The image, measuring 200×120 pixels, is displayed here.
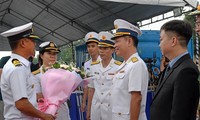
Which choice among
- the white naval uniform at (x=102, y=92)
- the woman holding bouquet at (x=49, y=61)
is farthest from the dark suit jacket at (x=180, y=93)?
the white naval uniform at (x=102, y=92)

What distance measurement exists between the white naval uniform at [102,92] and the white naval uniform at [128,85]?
917 mm

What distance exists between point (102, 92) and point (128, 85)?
1188 mm

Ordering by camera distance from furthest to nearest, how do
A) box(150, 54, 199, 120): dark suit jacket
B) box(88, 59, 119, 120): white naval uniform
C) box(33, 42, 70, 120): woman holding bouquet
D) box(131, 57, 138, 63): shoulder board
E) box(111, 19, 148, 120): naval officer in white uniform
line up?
box(88, 59, 119, 120): white naval uniform
box(33, 42, 70, 120): woman holding bouquet
box(131, 57, 138, 63): shoulder board
box(111, 19, 148, 120): naval officer in white uniform
box(150, 54, 199, 120): dark suit jacket

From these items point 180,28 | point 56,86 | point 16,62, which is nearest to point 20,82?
point 16,62

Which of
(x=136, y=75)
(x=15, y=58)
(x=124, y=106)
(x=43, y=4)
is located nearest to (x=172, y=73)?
(x=136, y=75)

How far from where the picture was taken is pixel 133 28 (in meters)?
2.90

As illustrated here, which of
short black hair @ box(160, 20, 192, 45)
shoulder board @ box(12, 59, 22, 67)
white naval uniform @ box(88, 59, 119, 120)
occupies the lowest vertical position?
white naval uniform @ box(88, 59, 119, 120)

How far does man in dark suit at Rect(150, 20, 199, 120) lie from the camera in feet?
6.02

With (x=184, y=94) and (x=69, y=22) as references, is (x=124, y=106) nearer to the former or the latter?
(x=184, y=94)

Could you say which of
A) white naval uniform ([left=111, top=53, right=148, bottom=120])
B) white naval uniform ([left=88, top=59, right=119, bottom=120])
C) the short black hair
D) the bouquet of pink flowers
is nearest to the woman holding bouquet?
the bouquet of pink flowers

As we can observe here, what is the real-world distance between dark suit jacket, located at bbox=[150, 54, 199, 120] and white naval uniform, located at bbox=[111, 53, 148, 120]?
0.56 meters

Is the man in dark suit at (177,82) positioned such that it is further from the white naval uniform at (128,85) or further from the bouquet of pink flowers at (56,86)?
the bouquet of pink flowers at (56,86)

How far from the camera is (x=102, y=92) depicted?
3793 millimetres

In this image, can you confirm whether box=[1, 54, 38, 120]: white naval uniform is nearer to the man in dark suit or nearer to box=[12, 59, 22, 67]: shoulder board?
box=[12, 59, 22, 67]: shoulder board
